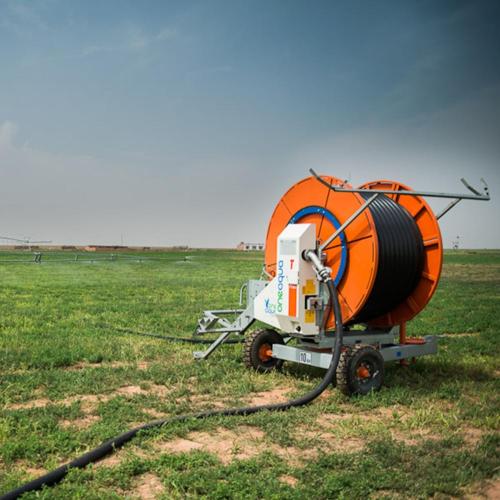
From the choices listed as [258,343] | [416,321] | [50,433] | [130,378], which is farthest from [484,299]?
[50,433]

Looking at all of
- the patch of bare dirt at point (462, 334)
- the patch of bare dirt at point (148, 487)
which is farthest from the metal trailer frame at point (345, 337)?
the patch of bare dirt at point (462, 334)

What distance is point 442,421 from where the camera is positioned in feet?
22.4

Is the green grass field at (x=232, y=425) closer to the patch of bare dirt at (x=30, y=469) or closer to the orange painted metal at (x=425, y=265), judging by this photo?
the patch of bare dirt at (x=30, y=469)

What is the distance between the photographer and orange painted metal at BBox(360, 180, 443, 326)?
9031 millimetres

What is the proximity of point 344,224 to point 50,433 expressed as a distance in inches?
169

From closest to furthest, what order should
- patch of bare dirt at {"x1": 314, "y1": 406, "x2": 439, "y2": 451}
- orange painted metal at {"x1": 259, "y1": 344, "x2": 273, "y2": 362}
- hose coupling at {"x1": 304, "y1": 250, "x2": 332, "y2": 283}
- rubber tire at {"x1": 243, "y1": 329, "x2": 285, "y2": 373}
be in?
patch of bare dirt at {"x1": 314, "y1": 406, "x2": 439, "y2": 451} → hose coupling at {"x1": 304, "y1": 250, "x2": 332, "y2": 283} → rubber tire at {"x1": 243, "y1": 329, "x2": 285, "y2": 373} → orange painted metal at {"x1": 259, "y1": 344, "x2": 273, "y2": 362}

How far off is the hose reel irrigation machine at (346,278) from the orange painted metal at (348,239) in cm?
1

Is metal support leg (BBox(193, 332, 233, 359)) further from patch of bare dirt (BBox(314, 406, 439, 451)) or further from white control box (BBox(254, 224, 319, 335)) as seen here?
patch of bare dirt (BBox(314, 406, 439, 451))

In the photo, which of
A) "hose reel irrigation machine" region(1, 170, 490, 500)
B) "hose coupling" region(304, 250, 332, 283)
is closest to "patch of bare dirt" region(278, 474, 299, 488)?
"hose reel irrigation machine" region(1, 170, 490, 500)

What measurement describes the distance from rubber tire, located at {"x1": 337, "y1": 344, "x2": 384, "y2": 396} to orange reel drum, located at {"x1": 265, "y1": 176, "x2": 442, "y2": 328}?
58cm

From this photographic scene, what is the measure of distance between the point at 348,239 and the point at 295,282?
3.17ft

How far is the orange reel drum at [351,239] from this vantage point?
8.15 metres

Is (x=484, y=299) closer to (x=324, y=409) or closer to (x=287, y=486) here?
(x=324, y=409)

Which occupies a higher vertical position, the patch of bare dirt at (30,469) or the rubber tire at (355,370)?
the rubber tire at (355,370)
